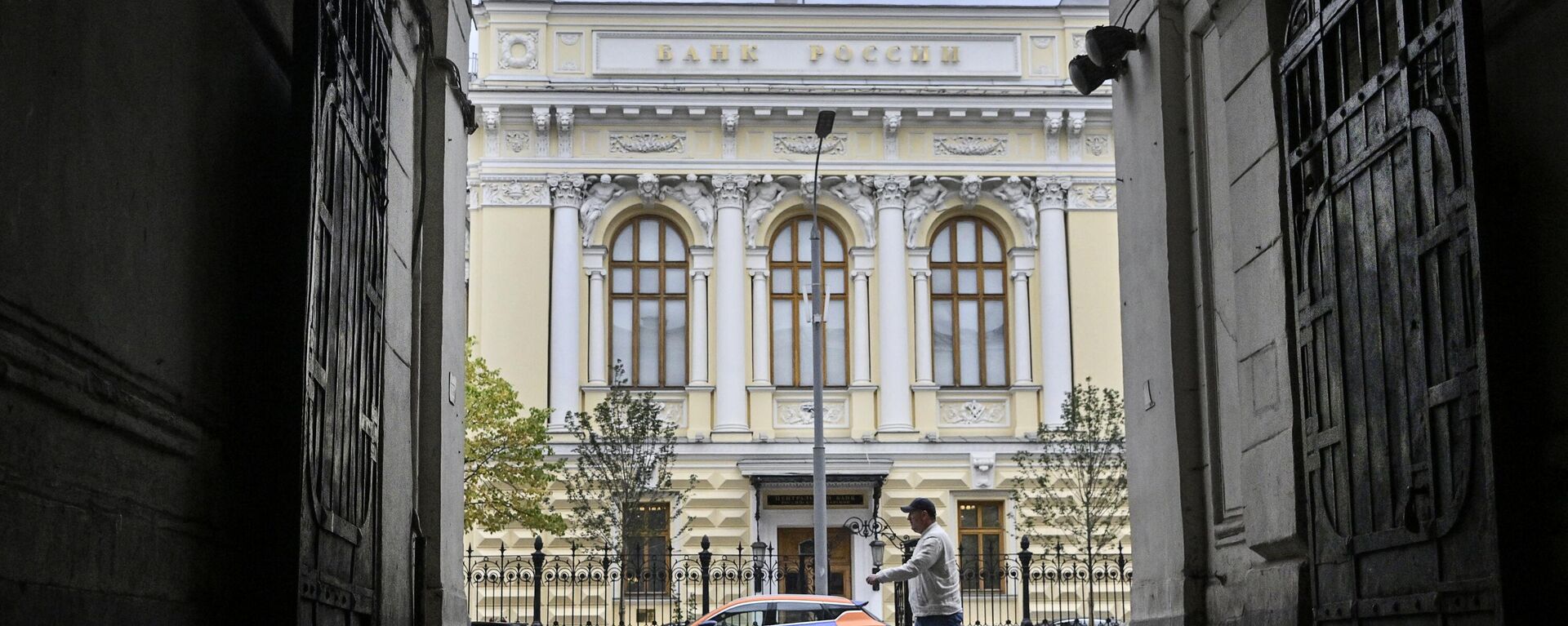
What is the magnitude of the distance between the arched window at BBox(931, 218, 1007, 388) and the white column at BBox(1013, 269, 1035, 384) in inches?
12.3

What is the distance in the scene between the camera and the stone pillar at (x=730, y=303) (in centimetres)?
3803

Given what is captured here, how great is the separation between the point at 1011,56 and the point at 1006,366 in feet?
22.7

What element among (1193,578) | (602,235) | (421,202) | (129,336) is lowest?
(1193,578)

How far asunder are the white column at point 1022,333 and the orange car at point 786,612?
17.2m

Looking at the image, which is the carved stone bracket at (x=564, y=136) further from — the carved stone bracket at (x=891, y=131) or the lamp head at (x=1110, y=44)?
the lamp head at (x=1110, y=44)

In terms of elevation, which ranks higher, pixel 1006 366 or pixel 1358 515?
pixel 1006 366

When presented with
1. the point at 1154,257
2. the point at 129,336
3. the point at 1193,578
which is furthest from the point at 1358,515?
the point at 129,336

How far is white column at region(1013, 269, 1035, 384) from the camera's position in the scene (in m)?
38.6

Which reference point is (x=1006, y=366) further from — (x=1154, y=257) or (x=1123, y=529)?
(x=1154, y=257)

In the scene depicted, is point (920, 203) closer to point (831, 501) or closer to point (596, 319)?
point (831, 501)

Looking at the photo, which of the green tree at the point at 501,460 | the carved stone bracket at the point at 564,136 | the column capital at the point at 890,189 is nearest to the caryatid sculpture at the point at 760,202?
the column capital at the point at 890,189

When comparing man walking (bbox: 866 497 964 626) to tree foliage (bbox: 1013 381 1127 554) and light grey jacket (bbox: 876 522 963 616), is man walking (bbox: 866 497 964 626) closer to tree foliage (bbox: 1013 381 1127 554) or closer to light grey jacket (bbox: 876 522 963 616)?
light grey jacket (bbox: 876 522 963 616)

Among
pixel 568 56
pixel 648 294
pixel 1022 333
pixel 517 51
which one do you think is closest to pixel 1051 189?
pixel 1022 333

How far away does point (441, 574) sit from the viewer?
10.5 meters
